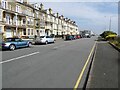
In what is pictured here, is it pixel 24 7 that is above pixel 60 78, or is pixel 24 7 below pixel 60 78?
above

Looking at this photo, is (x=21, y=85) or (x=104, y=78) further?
(x=104, y=78)

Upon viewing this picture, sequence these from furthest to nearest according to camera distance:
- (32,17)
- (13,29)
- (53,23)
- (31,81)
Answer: (53,23)
(32,17)
(13,29)
(31,81)

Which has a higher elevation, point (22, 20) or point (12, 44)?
point (22, 20)

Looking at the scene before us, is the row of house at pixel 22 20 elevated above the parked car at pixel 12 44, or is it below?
above

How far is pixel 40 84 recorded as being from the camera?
8.24 meters

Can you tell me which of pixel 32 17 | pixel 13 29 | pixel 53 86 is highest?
pixel 32 17

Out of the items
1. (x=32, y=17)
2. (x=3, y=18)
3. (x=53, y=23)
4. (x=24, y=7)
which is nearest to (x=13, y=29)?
(x=3, y=18)

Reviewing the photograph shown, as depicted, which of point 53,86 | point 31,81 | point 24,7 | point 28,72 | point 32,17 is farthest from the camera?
point 32,17

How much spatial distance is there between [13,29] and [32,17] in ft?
→ 51.9

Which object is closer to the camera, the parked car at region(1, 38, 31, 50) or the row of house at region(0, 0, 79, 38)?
the parked car at region(1, 38, 31, 50)

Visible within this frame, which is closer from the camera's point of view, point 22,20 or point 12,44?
point 12,44

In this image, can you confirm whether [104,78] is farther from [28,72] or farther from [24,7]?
[24,7]

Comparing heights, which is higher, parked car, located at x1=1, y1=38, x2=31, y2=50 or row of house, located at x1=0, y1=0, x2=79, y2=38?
row of house, located at x1=0, y1=0, x2=79, y2=38

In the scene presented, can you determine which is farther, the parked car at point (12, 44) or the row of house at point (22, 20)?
the row of house at point (22, 20)
